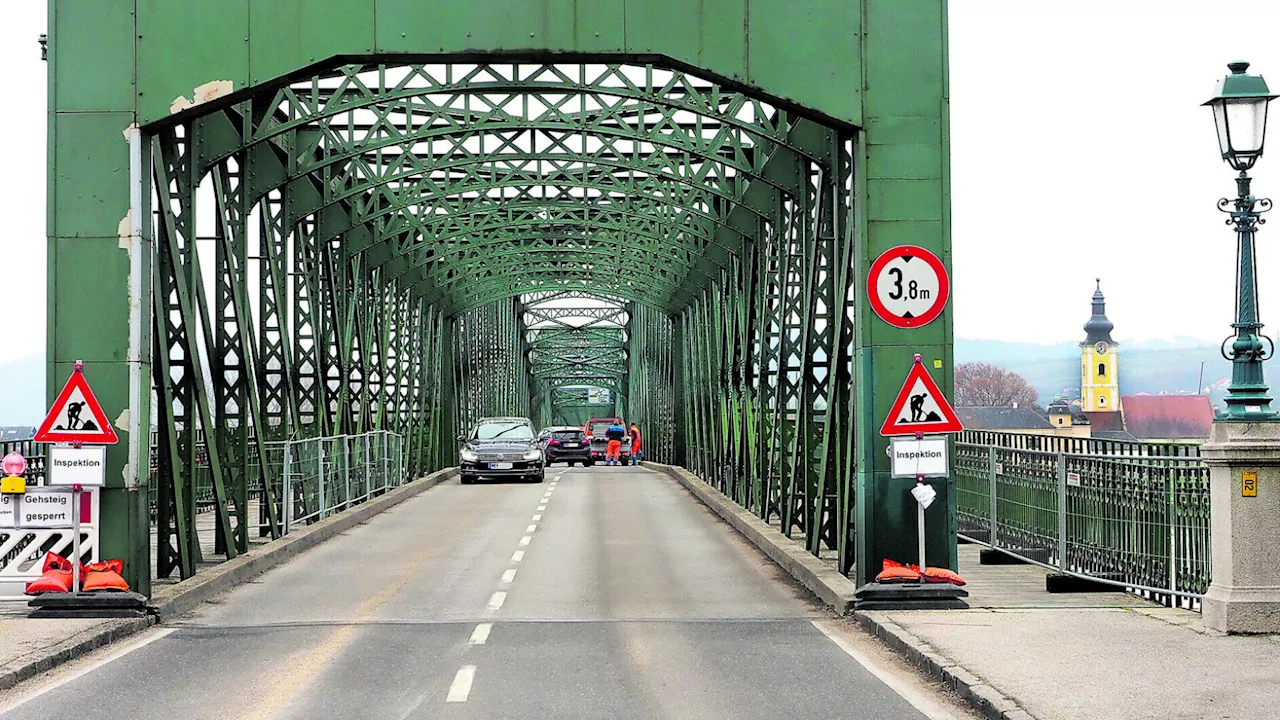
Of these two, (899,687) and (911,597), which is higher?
(911,597)

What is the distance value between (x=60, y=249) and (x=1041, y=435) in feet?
29.4

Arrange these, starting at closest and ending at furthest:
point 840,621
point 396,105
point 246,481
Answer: point 840,621 < point 246,481 < point 396,105

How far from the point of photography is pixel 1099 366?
119 metres

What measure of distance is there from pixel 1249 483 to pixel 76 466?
27.8 ft

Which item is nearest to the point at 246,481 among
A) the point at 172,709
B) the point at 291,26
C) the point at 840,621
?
the point at 291,26

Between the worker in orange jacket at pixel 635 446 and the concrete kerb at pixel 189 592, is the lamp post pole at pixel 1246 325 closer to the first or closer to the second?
the concrete kerb at pixel 189 592

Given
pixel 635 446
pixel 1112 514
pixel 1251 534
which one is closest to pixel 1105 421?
pixel 635 446

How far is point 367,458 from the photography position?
2755cm

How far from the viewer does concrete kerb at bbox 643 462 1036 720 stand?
781 cm

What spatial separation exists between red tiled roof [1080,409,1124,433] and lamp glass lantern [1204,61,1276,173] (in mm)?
80647

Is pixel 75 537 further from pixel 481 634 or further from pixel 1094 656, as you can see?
pixel 1094 656

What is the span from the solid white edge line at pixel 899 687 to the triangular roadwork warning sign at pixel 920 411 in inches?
67.3

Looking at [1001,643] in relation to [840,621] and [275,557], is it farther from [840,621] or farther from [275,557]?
[275,557]

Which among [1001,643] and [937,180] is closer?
[1001,643]
